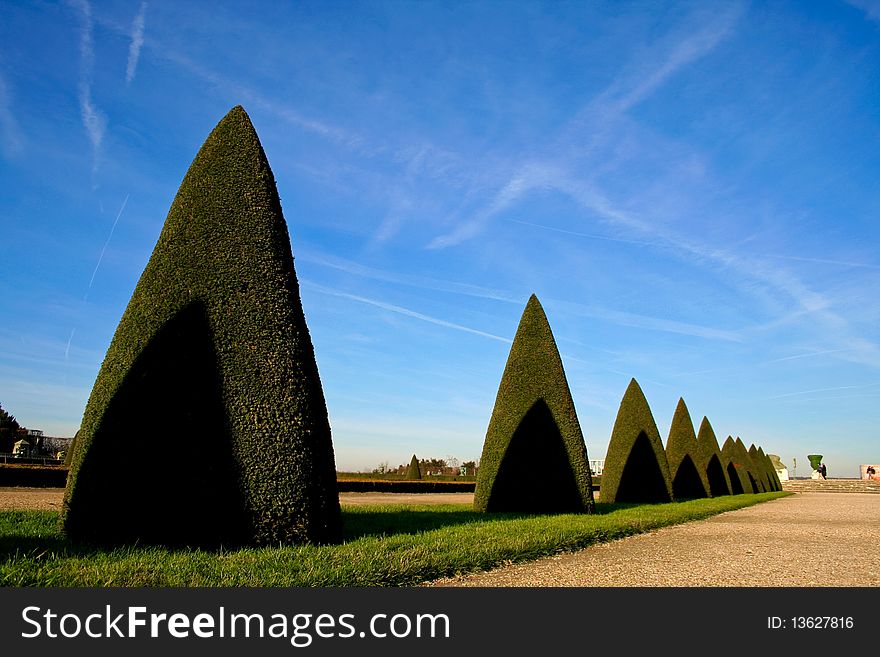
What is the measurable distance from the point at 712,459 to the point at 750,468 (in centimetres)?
1072

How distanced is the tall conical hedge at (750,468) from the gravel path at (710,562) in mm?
26311

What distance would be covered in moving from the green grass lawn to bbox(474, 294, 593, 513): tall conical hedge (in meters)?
4.26

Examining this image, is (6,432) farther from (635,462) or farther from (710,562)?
(710,562)

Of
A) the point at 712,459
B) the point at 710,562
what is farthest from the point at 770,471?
the point at 710,562

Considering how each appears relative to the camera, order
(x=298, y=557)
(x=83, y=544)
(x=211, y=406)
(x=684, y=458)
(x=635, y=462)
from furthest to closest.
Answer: (x=684, y=458)
(x=635, y=462)
(x=211, y=406)
(x=83, y=544)
(x=298, y=557)

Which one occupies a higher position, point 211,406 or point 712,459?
point 211,406

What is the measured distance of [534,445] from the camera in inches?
607

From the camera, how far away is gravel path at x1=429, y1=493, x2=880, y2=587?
684cm

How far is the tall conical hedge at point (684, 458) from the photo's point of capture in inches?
1105

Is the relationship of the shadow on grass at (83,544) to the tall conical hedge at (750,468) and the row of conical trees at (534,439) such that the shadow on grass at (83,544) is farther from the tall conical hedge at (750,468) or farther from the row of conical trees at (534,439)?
the tall conical hedge at (750,468)

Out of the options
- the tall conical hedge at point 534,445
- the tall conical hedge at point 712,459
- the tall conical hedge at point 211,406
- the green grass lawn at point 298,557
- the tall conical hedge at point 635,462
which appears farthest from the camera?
the tall conical hedge at point 712,459

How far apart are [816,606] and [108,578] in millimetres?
6020

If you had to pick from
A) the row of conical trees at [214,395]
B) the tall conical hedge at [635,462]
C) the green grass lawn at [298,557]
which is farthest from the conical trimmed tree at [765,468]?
the row of conical trees at [214,395]

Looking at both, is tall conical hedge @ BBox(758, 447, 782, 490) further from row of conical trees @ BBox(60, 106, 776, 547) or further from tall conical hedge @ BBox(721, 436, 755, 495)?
row of conical trees @ BBox(60, 106, 776, 547)
